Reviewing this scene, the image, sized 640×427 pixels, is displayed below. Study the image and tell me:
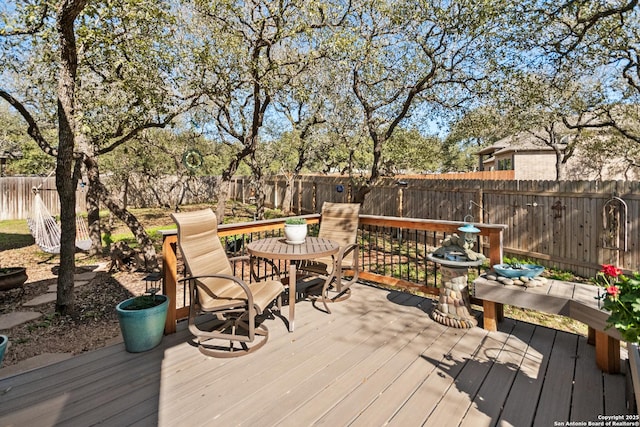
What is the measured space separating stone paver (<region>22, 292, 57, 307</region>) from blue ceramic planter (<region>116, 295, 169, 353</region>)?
3.13 meters

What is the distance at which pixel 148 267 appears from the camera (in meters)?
6.29

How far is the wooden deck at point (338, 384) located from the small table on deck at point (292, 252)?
0.38m

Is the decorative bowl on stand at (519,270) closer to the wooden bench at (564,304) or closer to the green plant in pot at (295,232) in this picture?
the wooden bench at (564,304)

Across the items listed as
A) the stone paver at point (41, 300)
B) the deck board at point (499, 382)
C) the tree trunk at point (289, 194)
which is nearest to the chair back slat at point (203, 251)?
the deck board at point (499, 382)

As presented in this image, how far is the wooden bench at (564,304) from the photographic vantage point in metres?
2.32

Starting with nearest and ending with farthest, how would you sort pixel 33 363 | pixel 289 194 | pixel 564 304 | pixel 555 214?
pixel 564 304 < pixel 33 363 < pixel 555 214 < pixel 289 194

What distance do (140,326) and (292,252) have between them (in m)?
1.40

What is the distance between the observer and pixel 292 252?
3.13 metres

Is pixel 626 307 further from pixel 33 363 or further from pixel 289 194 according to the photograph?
pixel 289 194

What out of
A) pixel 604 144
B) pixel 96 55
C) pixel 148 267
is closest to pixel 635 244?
pixel 148 267

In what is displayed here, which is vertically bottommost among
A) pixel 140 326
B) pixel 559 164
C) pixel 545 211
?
pixel 140 326

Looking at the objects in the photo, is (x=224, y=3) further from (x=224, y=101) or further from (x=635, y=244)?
(x=635, y=244)

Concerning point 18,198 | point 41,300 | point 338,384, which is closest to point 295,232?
point 338,384

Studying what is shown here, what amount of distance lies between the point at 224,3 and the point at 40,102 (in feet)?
15.4
